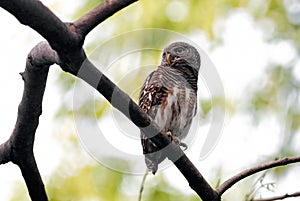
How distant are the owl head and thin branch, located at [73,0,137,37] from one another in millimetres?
1837

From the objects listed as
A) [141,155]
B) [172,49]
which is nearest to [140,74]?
[172,49]

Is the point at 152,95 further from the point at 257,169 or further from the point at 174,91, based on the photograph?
the point at 257,169

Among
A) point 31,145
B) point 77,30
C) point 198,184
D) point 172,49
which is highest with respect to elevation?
point 77,30

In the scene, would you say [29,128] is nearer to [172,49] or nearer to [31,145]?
[31,145]

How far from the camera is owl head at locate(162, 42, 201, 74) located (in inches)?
146

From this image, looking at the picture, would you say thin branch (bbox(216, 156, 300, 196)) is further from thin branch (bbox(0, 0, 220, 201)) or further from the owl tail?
the owl tail

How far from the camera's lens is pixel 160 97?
368cm

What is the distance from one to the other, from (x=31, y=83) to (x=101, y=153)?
2.46 feet

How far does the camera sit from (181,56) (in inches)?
152

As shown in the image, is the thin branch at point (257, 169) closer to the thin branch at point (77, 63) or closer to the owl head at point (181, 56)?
the thin branch at point (77, 63)

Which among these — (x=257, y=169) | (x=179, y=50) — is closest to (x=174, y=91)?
(x=179, y=50)

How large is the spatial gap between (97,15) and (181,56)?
6.57 feet

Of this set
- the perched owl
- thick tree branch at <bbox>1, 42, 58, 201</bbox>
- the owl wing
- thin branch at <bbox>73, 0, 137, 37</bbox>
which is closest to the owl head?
the perched owl

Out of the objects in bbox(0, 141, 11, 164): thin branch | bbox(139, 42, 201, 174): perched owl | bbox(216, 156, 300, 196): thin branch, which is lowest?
bbox(139, 42, 201, 174): perched owl
